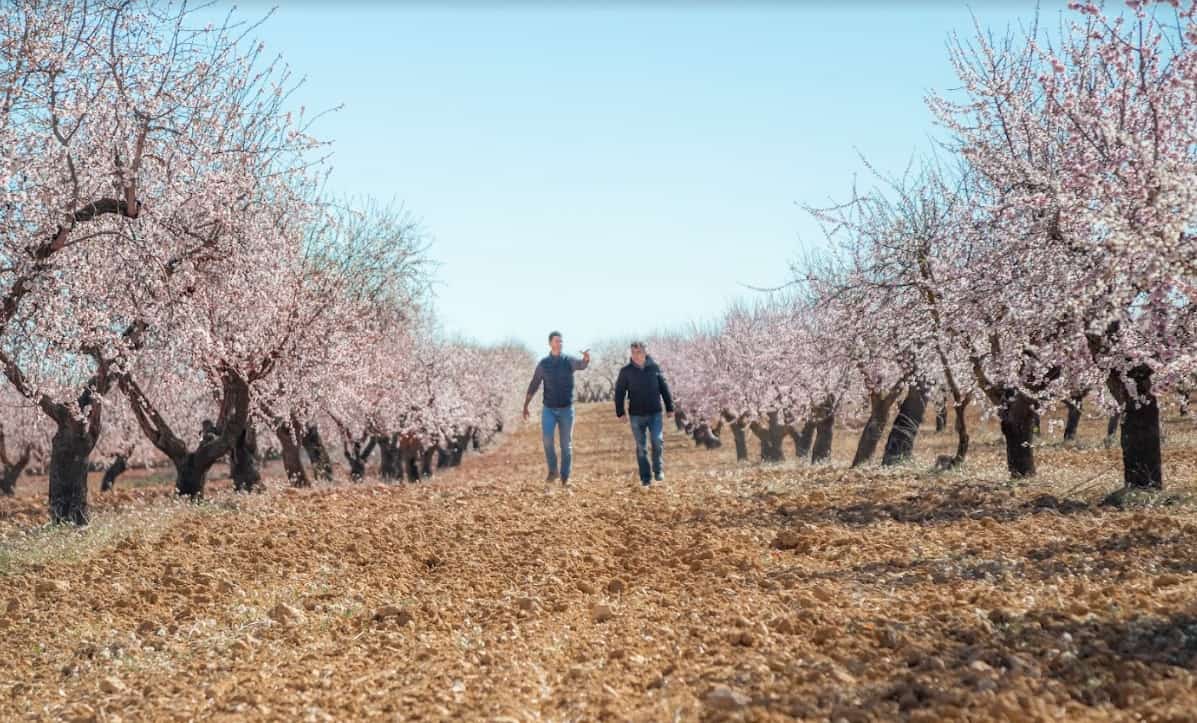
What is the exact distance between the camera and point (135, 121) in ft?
38.6

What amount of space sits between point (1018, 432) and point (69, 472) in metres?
14.2

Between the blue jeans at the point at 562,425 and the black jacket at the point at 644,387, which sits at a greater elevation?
the black jacket at the point at 644,387

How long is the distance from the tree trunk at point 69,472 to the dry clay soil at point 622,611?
1.56 metres

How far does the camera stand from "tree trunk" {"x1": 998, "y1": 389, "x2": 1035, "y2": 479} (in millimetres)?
15586

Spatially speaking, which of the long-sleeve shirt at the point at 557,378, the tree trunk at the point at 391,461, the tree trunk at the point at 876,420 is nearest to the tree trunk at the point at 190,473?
the long-sleeve shirt at the point at 557,378

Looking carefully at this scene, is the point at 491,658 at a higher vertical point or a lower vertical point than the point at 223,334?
lower

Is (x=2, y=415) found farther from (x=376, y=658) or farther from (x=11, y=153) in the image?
(x=376, y=658)

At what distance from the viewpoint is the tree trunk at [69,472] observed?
15656 millimetres

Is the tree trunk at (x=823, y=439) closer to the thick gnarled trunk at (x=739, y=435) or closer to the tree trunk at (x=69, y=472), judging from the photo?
the thick gnarled trunk at (x=739, y=435)

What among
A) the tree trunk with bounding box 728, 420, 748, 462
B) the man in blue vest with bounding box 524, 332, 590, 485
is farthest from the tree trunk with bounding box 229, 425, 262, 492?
the tree trunk with bounding box 728, 420, 748, 462

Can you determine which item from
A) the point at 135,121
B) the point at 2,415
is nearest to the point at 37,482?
the point at 2,415

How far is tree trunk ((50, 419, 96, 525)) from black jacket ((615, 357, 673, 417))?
8016mm

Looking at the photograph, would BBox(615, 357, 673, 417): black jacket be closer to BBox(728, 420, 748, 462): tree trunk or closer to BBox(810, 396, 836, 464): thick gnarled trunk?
BBox(810, 396, 836, 464): thick gnarled trunk

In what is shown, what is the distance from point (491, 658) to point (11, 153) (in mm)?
7906
